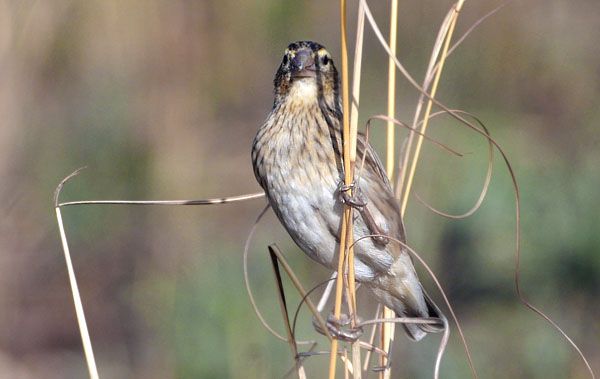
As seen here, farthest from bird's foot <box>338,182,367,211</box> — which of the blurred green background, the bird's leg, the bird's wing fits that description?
the blurred green background

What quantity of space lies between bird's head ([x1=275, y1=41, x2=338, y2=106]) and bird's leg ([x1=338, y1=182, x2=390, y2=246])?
34 cm

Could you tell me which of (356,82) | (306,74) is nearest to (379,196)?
(306,74)

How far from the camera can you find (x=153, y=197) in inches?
242

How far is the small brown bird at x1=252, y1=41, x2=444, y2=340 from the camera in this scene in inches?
129

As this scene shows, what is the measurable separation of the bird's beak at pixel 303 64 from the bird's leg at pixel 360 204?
0.37 meters

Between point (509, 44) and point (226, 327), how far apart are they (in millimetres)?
3324

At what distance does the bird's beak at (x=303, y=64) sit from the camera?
334 cm

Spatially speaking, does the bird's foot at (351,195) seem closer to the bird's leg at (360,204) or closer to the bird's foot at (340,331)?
the bird's leg at (360,204)

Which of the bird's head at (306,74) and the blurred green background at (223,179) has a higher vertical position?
the bird's head at (306,74)

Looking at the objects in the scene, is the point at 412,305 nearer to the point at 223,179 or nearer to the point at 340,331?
the point at 340,331

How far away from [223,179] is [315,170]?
154 inches

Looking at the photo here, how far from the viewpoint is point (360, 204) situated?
2932 mm

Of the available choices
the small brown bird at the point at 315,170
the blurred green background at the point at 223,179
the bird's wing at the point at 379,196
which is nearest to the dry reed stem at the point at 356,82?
the small brown bird at the point at 315,170

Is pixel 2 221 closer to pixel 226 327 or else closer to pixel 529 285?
pixel 226 327
